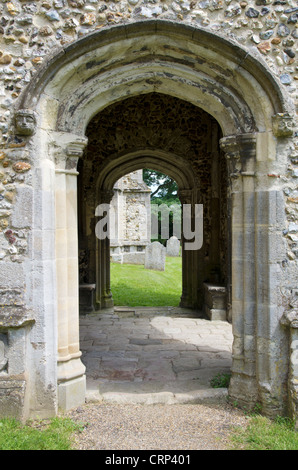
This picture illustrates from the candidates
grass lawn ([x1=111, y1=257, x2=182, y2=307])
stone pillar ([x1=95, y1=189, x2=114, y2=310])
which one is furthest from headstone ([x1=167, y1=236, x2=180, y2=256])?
stone pillar ([x1=95, y1=189, x2=114, y2=310])

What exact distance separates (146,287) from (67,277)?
732cm

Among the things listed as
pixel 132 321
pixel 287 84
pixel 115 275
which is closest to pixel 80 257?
pixel 132 321

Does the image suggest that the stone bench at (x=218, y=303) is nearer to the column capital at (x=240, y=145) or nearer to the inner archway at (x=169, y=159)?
the inner archway at (x=169, y=159)

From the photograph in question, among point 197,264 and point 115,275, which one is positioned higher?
point 197,264

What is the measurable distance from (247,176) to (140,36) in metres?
1.56

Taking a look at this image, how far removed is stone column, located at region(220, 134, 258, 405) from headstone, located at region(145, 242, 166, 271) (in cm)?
1005

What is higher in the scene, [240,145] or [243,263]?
[240,145]

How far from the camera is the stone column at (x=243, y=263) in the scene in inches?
138

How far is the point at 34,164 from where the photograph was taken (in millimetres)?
3309

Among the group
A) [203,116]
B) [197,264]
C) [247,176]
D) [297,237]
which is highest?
[203,116]

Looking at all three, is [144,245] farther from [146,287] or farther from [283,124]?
[283,124]

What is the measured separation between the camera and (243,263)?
11.8 feet

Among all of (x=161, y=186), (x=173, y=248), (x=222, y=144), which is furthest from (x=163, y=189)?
(x=222, y=144)
